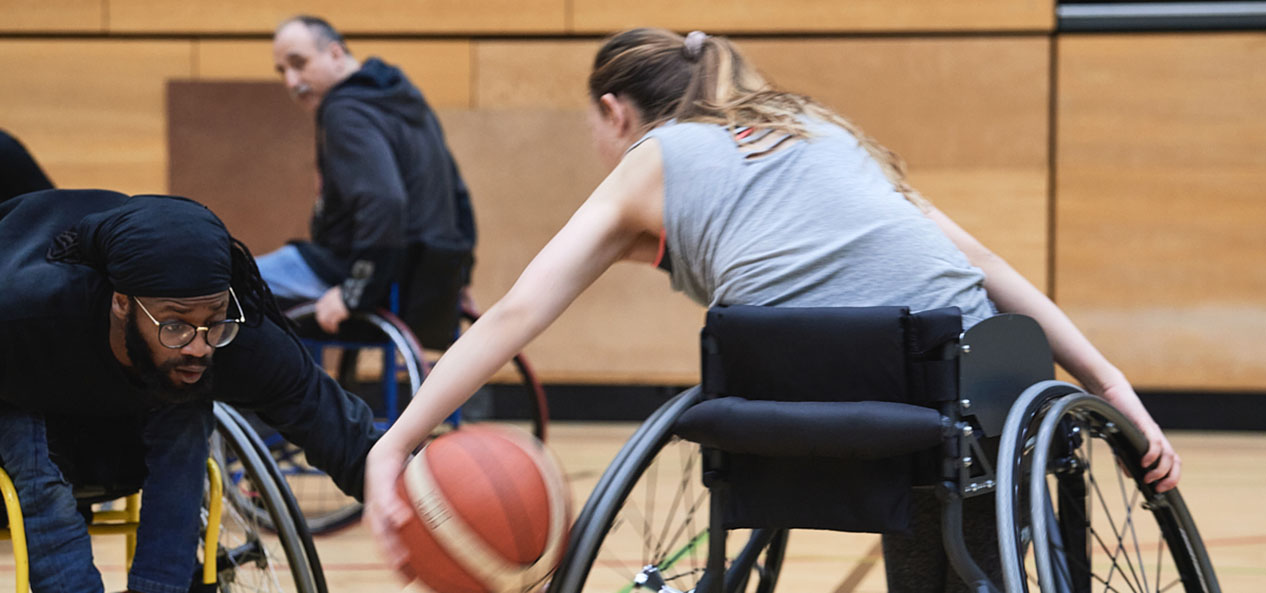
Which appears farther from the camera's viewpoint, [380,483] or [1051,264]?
[1051,264]

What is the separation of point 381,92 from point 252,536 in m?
1.62

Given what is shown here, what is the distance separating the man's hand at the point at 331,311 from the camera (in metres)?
3.08

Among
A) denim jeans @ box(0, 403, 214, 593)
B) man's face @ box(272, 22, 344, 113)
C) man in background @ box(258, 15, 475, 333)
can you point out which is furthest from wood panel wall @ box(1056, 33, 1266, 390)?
denim jeans @ box(0, 403, 214, 593)

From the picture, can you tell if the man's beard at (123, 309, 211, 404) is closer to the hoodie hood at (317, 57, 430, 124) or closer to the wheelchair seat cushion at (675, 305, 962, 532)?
the wheelchair seat cushion at (675, 305, 962, 532)

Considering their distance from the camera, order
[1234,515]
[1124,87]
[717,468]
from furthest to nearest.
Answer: [1124,87]
[1234,515]
[717,468]

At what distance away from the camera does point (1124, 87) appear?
16.4 ft

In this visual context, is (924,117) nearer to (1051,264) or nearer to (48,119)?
(1051,264)

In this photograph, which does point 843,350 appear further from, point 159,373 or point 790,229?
point 159,373

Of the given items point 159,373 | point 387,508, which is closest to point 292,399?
point 159,373

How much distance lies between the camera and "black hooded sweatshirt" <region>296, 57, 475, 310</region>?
3.12 meters

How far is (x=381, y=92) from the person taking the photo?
331 cm

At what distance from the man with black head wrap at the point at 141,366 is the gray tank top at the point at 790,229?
1.84 feet

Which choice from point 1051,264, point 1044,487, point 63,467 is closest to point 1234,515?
point 1051,264

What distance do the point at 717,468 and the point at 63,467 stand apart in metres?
0.86
